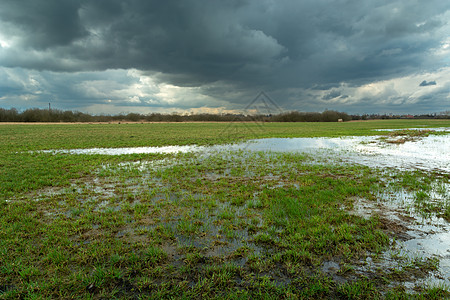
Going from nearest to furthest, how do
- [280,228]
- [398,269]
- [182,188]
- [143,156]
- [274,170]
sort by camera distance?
[398,269], [280,228], [182,188], [274,170], [143,156]

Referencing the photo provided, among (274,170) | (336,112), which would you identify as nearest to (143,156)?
(274,170)

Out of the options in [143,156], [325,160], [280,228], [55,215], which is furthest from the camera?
[143,156]

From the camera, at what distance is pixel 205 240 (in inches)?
211

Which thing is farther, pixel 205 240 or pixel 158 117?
pixel 158 117

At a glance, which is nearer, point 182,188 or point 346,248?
point 346,248

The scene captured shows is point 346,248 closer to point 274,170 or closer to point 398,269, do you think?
point 398,269

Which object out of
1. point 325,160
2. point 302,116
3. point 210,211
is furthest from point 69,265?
point 302,116

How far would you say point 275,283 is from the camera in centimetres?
392

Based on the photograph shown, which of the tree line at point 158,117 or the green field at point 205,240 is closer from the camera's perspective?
the green field at point 205,240

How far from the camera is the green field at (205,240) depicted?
383 cm

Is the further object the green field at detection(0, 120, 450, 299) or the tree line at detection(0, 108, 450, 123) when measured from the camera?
the tree line at detection(0, 108, 450, 123)

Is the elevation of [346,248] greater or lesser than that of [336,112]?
lesser

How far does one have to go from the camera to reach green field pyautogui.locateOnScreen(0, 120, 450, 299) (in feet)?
12.6

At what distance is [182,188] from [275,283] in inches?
253
